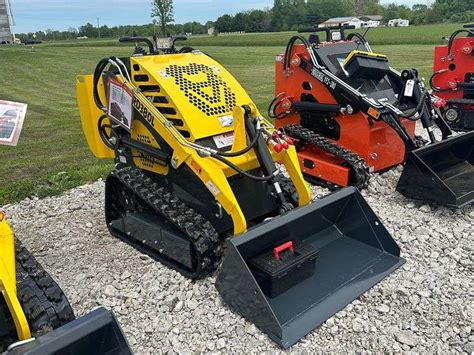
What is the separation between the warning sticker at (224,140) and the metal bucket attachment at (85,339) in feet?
6.37

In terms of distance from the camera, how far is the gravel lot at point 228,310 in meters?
3.31

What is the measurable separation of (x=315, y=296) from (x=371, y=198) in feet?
7.27

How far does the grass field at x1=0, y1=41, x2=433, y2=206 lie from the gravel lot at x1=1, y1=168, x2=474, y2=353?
1.17 metres

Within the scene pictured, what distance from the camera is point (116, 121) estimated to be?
4660 millimetres

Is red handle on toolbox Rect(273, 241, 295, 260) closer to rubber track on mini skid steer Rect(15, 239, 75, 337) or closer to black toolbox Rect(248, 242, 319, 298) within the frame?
black toolbox Rect(248, 242, 319, 298)

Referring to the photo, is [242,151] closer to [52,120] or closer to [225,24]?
[52,120]

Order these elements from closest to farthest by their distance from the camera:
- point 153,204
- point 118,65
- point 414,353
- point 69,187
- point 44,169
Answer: point 414,353 → point 153,204 → point 118,65 → point 69,187 → point 44,169

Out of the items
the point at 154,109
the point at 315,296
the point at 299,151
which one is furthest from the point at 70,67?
the point at 315,296

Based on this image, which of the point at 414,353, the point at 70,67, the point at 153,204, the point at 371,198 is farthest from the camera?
the point at 70,67

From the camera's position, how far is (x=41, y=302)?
2.96 metres

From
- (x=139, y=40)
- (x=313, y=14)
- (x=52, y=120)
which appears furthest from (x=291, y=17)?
(x=139, y=40)

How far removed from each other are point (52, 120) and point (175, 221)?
7456mm

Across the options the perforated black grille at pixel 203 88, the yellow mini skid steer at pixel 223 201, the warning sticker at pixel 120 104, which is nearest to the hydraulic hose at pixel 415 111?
the yellow mini skid steer at pixel 223 201

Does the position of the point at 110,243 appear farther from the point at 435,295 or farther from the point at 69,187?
the point at 435,295
